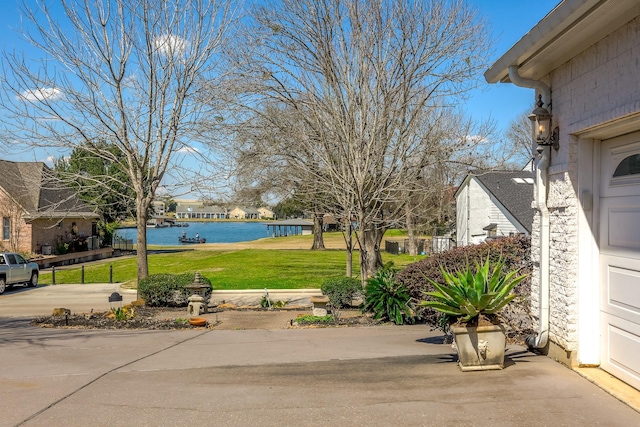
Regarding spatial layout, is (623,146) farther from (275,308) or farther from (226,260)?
(226,260)

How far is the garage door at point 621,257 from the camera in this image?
5223 mm

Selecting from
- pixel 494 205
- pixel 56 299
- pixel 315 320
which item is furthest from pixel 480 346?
pixel 494 205

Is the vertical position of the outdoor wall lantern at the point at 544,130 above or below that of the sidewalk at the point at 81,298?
above

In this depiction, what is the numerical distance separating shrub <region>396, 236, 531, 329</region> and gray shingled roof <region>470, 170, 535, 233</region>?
50.7 ft

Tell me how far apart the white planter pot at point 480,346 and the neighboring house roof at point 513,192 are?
19881 mm

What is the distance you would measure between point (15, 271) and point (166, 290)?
11229 millimetres

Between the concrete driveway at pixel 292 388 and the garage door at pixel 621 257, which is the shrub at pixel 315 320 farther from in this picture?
the garage door at pixel 621 257

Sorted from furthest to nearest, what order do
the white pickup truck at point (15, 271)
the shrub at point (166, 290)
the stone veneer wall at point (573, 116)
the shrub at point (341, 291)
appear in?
the white pickup truck at point (15, 271) < the shrub at point (166, 290) < the shrub at point (341, 291) < the stone veneer wall at point (573, 116)

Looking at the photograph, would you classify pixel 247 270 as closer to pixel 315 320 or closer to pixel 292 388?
pixel 315 320

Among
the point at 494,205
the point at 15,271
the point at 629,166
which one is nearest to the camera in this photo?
the point at 629,166

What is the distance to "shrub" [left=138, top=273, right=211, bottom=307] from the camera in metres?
15.0

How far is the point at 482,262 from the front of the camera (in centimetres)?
991

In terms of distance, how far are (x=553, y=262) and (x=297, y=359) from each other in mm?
3407

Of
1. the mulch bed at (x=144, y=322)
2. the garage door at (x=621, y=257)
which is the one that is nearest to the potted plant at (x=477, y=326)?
the garage door at (x=621, y=257)
